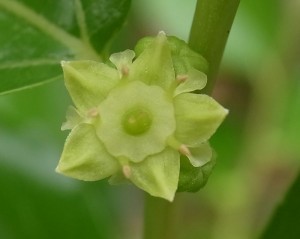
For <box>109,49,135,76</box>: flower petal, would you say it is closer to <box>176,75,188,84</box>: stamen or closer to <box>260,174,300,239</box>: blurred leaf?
<box>176,75,188,84</box>: stamen

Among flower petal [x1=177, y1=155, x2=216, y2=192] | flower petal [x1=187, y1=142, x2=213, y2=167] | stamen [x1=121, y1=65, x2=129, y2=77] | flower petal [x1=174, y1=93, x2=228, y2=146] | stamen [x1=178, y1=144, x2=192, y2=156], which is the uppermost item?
stamen [x1=121, y1=65, x2=129, y2=77]

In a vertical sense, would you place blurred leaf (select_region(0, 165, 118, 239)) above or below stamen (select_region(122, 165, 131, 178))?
below

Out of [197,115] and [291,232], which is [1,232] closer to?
[291,232]

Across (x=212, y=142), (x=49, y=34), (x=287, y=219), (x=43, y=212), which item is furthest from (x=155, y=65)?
(x=212, y=142)

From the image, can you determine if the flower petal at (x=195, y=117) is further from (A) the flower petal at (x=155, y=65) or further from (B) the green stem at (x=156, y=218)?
(B) the green stem at (x=156, y=218)

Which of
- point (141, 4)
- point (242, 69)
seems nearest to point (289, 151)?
point (242, 69)

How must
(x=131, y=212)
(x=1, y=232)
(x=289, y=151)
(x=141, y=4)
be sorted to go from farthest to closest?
(x=131, y=212) → (x=141, y=4) → (x=289, y=151) → (x=1, y=232)

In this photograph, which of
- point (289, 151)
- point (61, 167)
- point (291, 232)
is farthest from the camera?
point (289, 151)

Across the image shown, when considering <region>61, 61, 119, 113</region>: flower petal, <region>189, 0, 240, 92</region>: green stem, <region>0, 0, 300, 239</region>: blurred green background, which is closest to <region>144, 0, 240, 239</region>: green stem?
<region>189, 0, 240, 92</region>: green stem
